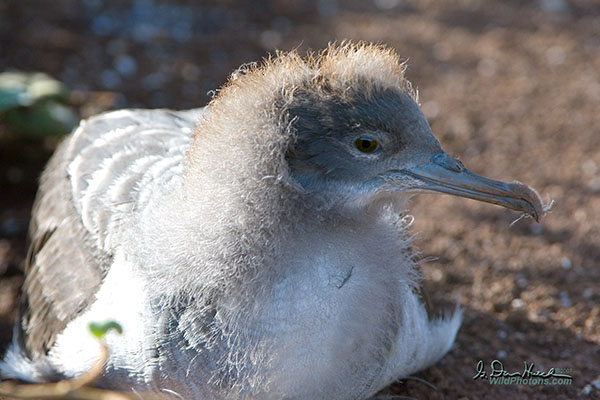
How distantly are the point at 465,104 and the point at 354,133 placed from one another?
3.46 metres

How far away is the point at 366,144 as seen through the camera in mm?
2645

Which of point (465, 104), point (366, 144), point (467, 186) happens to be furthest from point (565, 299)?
point (465, 104)

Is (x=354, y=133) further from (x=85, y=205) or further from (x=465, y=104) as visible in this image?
(x=465, y=104)

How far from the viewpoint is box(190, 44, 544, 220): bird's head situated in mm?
2604

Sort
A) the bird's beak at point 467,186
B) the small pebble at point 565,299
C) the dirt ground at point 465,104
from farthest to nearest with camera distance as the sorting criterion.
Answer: the small pebble at point 565,299 → the dirt ground at point 465,104 → the bird's beak at point 467,186

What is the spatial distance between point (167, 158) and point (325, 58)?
1015 millimetres

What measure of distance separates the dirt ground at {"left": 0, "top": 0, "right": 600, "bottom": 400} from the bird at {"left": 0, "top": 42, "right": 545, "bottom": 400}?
0.92 metres

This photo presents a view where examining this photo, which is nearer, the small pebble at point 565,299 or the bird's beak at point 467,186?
the bird's beak at point 467,186

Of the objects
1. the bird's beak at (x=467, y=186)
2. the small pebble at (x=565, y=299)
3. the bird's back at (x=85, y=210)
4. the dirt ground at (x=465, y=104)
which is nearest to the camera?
the bird's beak at (x=467, y=186)

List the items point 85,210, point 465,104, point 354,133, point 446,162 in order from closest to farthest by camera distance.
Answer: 1. point 354,133
2. point 446,162
3. point 85,210
4. point 465,104

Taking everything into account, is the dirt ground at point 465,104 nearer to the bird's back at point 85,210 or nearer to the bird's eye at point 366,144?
the bird's back at point 85,210

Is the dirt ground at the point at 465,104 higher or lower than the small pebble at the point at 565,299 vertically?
higher

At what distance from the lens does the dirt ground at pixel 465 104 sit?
12.7ft

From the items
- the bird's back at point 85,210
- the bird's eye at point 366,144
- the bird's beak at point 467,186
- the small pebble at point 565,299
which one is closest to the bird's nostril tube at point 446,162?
the bird's beak at point 467,186
